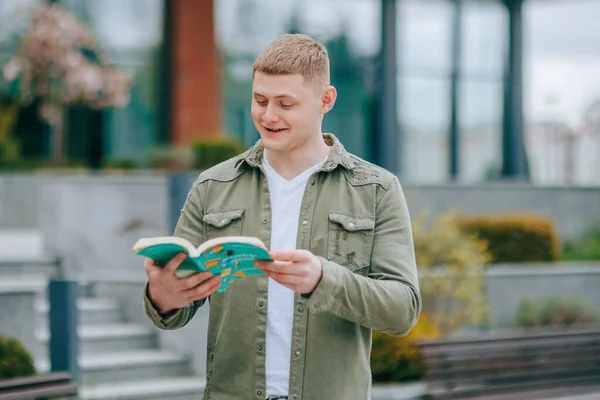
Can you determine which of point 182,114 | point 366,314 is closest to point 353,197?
point 366,314

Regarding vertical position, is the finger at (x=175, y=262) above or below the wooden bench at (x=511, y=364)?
above

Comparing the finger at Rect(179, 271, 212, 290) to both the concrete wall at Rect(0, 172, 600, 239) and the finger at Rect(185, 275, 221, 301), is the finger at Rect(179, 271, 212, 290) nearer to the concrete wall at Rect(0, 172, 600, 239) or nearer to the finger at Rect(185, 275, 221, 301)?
the finger at Rect(185, 275, 221, 301)

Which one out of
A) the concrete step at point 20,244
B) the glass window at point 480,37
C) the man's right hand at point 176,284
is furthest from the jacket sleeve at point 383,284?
the glass window at point 480,37

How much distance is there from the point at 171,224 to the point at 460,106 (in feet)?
48.6

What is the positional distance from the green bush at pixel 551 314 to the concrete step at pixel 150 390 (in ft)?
10.9

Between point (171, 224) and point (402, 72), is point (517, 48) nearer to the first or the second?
point (402, 72)

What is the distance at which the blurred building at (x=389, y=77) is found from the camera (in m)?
18.2

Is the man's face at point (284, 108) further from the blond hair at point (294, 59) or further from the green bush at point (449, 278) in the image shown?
the green bush at point (449, 278)

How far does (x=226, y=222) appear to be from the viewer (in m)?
2.75

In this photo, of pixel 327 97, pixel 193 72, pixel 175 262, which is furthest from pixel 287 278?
pixel 193 72

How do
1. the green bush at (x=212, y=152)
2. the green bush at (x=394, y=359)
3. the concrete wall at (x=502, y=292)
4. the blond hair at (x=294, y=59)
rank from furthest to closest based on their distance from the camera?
the green bush at (x=212, y=152) < the concrete wall at (x=502, y=292) < the green bush at (x=394, y=359) < the blond hair at (x=294, y=59)

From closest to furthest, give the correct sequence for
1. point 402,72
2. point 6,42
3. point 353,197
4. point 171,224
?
point 353,197 < point 171,224 < point 6,42 < point 402,72

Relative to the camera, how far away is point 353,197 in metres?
2.75

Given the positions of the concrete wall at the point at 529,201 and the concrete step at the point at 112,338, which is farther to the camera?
the concrete wall at the point at 529,201
